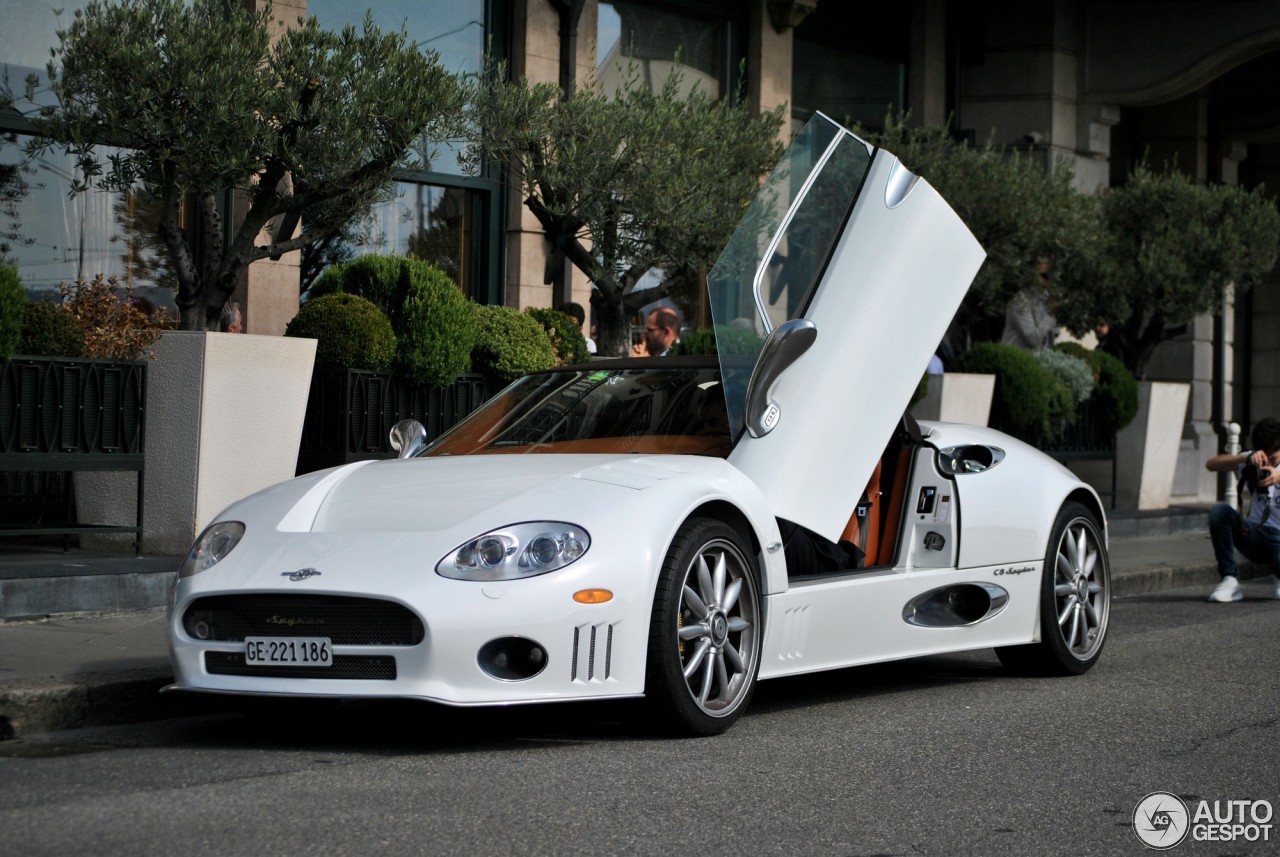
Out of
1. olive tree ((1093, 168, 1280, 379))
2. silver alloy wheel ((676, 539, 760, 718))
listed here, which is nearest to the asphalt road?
silver alloy wheel ((676, 539, 760, 718))

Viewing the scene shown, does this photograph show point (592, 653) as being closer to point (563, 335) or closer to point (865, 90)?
point (563, 335)

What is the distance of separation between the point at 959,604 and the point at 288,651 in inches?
123

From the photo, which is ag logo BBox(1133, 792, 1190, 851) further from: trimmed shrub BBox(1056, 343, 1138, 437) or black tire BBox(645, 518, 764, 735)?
trimmed shrub BBox(1056, 343, 1138, 437)

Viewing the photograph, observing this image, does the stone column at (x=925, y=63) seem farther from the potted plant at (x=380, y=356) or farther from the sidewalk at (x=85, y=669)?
the sidewalk at (x=85, y=669)

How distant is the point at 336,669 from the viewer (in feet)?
17.4

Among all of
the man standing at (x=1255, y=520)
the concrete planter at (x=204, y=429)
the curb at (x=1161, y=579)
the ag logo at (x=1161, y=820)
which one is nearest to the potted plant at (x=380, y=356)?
the concrete planter at (x=204, y=429)

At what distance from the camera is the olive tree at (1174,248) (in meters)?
18.0

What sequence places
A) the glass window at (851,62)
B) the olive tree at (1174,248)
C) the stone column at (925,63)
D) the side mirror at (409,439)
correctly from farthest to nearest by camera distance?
the stone column at (925,63)
the glass window at (851,62)
the olive tree at (1174,248)
the side mirror at (409,439)

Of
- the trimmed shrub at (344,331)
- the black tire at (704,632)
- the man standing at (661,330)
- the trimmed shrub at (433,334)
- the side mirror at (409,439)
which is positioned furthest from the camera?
the man standing at (661,330)

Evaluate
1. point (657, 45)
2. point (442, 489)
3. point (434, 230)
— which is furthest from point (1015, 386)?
point (442, 489)

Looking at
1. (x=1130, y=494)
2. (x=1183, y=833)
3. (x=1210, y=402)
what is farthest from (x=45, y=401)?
(x=1210, y=402)

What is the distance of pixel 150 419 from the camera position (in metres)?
9.60

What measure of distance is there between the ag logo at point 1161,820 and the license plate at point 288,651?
2.45 meters

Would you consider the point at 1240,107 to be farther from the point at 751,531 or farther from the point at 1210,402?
the point at 751,531
